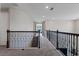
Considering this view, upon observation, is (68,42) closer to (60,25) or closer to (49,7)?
(49,7)

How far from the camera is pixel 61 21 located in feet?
42.2

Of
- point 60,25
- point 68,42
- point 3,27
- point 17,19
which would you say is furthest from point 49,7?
point 60,25

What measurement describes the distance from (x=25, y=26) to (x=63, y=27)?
678cm

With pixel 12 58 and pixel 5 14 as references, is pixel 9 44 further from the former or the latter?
pixel 12 58

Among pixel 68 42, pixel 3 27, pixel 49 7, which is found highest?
pixel 49 7

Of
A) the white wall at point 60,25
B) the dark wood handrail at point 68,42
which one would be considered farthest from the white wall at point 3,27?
the white wall at point 60,25

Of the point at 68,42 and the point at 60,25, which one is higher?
the point at 60,25

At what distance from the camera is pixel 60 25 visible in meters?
12.8

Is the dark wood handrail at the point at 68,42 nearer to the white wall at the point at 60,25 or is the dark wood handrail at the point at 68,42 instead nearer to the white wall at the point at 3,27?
the white wall at the point at 3,27

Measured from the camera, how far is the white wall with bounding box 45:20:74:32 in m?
12.7

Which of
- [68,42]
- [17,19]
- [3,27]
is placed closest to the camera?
[68,42]

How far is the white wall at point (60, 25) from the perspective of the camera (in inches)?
500

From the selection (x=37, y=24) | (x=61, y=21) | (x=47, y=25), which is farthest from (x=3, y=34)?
(x=37, y=24)

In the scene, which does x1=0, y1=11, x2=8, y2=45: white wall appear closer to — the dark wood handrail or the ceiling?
the ceiling
